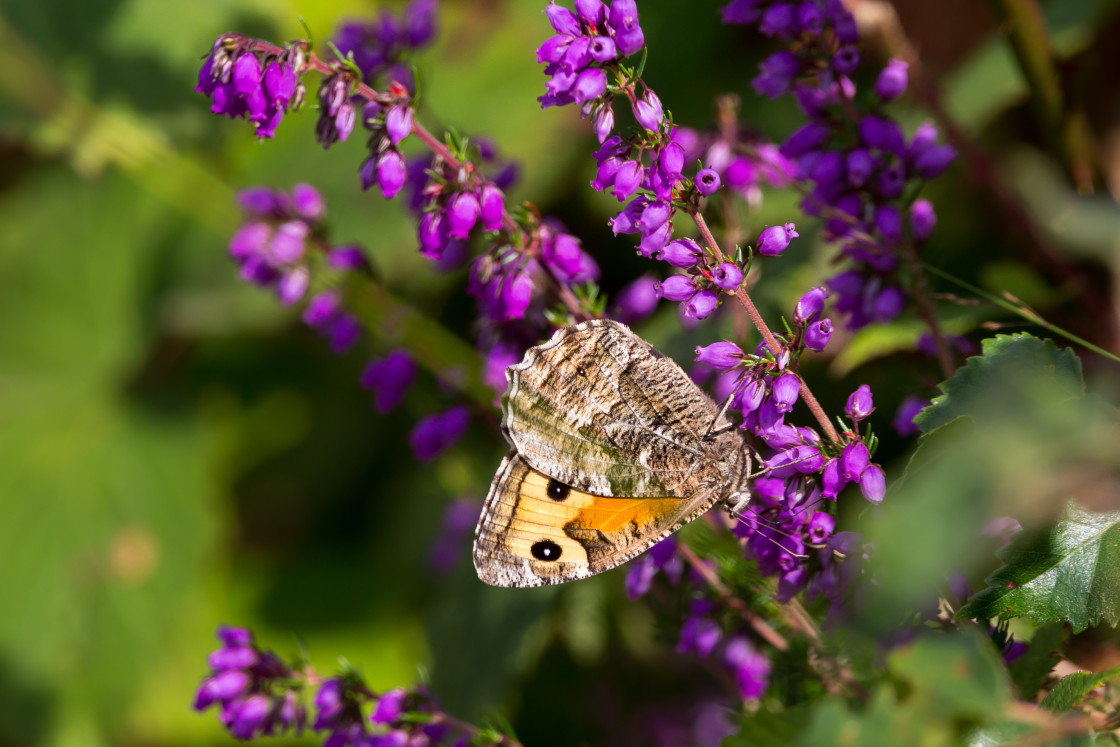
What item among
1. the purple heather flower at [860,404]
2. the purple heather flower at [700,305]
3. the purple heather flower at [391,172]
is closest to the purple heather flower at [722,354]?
the purple heather flower at [700,305]

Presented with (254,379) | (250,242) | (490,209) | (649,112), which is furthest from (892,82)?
(254,379)

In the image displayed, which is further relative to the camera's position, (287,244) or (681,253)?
(287,244)

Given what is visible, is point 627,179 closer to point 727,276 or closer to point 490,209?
point 727,276

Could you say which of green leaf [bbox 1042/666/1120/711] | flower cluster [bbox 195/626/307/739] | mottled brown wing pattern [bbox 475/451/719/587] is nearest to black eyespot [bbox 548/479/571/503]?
mottled brown wing pattern [bbox 475/451/719/587]

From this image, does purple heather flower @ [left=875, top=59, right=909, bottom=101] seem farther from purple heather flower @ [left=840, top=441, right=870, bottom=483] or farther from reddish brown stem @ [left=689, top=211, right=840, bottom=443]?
purple heather flower @ [left=840, top=441, right=870, bottom=483]

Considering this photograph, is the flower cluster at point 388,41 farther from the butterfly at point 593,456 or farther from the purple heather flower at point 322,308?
the butterfly at point 593,456
